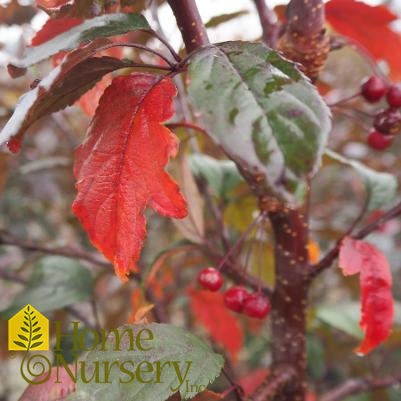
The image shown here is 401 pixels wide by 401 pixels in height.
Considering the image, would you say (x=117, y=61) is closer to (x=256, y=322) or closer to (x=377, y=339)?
(x=377, y=339)

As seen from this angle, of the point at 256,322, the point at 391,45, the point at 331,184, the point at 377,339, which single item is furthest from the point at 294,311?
the point at 331,184

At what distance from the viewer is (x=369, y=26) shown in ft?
2.74

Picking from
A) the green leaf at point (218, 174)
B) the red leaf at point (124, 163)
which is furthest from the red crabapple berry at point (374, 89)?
the red leaf at point (124, 163)

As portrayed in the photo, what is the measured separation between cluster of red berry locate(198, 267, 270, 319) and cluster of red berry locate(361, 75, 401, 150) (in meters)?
0.28

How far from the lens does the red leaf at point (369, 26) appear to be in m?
0.80

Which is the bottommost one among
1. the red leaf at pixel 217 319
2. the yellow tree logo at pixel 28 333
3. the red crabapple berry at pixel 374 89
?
the red leaf at pixel 217 319

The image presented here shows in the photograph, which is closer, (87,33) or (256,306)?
(87,33)

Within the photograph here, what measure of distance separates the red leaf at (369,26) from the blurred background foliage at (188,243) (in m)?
0.10

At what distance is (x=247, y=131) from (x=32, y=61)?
215mm

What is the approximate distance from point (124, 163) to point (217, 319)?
Result: 93 centimetres

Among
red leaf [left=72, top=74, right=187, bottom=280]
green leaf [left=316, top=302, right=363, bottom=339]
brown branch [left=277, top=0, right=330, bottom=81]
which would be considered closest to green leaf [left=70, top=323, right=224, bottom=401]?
red leaf [left=72, top=74, right=187, bottom=280]

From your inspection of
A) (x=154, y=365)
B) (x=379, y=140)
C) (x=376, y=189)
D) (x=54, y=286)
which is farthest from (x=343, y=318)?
(x=154, y=365)

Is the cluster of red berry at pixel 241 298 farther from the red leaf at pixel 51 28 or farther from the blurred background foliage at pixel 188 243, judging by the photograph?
the red leaf at pixel 51 28

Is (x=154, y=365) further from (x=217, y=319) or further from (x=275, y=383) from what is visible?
(x=217, y=319)
